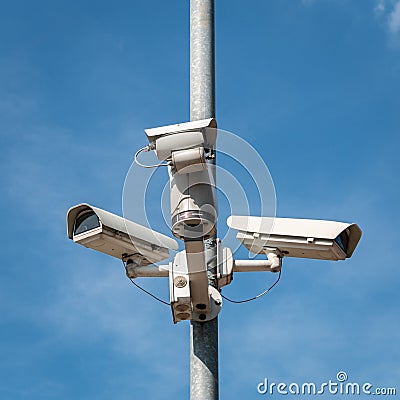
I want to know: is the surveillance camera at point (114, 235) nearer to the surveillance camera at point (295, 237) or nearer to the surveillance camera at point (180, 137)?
the surveillance camera at point (295, 237)

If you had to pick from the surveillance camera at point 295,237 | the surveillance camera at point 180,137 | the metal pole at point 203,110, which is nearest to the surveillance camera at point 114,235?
the metal pole at point 203,110

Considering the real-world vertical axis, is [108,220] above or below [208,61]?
below

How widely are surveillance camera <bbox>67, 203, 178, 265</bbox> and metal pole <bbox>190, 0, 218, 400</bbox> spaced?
1.32ft

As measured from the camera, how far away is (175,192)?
830cm

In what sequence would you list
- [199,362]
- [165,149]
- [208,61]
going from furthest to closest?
[208,61], [199,362], [165,149]

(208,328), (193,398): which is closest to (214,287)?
(208,328)

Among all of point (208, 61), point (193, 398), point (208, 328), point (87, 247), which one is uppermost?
point (208, 61)

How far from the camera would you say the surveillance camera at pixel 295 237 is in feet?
29.7

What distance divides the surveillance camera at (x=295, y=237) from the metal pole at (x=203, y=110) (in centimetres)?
34

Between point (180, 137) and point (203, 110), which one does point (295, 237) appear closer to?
point (203, 110)

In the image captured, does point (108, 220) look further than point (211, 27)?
No

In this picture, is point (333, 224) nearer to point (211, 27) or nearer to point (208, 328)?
point (208, 328)

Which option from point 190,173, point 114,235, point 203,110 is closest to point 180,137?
point 190,173

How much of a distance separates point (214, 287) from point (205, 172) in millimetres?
1299
